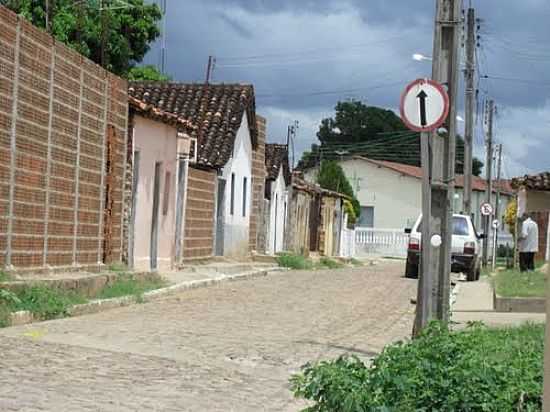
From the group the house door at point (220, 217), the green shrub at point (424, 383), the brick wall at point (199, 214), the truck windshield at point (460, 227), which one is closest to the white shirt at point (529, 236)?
the truck windshield at point (460, 227)

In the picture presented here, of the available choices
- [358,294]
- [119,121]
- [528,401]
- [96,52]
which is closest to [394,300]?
[358,294]

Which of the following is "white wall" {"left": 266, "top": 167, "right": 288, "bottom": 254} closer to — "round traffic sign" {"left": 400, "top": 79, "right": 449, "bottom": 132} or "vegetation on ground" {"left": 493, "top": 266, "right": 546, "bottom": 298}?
"vegetation on ground" {"left": 493, "top": 266, "right": 546, "bottom": 298}

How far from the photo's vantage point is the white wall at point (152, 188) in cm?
2198

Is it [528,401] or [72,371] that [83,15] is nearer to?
[72,371]

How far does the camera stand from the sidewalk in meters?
15.4

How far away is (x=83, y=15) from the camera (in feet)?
103

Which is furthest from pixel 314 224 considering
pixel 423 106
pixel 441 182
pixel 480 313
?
pixel 423 106

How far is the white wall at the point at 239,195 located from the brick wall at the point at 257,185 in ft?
2.39

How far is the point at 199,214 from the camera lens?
2797cm

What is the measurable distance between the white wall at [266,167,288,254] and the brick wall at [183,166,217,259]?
34.1 ft

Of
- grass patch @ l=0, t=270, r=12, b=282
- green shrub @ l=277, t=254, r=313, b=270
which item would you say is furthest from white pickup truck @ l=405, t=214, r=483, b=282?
grass patch @ l=0, t=270, r=12, b=282

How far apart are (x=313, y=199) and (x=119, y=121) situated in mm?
31968

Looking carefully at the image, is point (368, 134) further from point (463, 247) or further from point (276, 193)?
point (463, 247)

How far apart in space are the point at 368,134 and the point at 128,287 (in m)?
76.6
